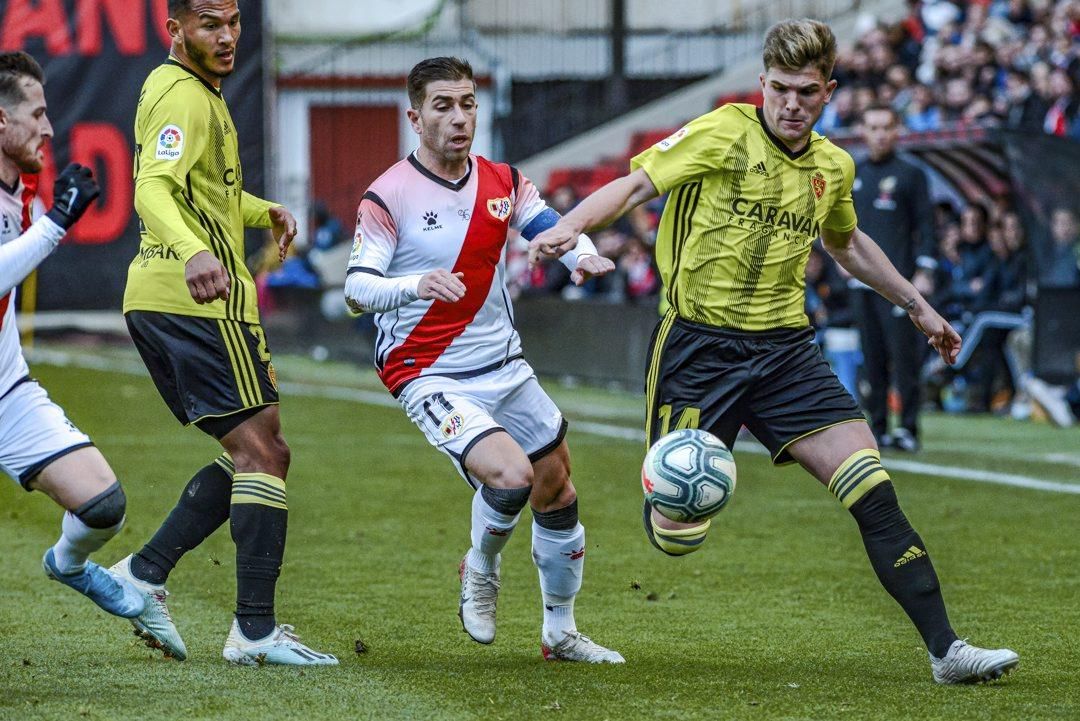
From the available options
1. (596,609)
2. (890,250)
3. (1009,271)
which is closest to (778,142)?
(596,609)

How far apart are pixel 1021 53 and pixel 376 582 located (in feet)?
40.3

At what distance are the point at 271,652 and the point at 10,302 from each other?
1400mm

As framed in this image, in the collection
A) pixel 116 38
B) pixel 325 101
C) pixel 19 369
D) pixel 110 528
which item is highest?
pixel 19 369

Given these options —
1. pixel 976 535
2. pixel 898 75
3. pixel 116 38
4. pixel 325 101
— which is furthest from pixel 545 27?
pixel 976 535

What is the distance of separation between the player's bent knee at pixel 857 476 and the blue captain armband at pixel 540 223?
132 centimetres

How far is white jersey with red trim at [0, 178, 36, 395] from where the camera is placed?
18.5 ft

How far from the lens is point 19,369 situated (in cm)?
573

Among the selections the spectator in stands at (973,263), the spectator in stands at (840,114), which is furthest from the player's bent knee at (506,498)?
the spectator in stands at (840,114)

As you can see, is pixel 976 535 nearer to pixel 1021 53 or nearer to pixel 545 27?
pixel 1021 53

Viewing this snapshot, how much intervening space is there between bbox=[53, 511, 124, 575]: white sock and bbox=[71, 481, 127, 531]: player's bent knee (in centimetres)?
2

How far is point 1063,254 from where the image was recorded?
14.3 m

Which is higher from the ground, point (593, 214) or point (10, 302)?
point (593, 214)

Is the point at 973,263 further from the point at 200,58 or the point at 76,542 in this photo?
the point at 76,542

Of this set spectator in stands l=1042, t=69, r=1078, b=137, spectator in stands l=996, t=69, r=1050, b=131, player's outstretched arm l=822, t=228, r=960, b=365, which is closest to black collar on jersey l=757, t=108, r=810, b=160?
player's outstretched arm l=822, t=228, r=960, b=365
